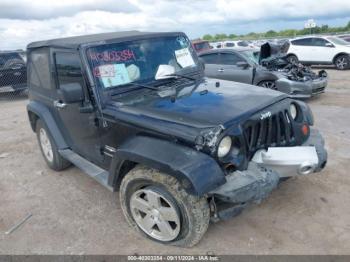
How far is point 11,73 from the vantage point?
11.9m

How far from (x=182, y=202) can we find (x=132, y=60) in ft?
5.57

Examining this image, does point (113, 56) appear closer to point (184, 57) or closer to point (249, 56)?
point (184, 57)

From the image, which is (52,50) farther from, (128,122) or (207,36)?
(207,36)

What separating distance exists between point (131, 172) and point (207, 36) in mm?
60593

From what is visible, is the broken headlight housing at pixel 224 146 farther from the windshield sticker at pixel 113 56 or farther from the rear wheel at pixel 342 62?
→ the rear wheel at pixel 342 62

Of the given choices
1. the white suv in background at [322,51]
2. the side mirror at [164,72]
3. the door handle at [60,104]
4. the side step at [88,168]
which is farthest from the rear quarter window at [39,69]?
the white suv in background at [322,51]

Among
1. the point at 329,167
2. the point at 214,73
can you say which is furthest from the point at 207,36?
the point at 329,167

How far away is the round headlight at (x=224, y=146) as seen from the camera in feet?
9.36

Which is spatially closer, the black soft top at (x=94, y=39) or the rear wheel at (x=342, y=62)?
the black soft top at (x=94, y=39)

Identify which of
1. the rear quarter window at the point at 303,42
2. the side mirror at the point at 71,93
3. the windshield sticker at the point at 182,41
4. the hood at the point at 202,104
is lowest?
the rear quarter window at the point at 303,42

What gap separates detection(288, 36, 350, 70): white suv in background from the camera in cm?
1584

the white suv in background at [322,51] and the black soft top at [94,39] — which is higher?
the black soft top at [94,39]

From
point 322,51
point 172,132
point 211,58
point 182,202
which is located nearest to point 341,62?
point 322,51

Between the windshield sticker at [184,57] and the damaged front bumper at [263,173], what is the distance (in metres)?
1.61
